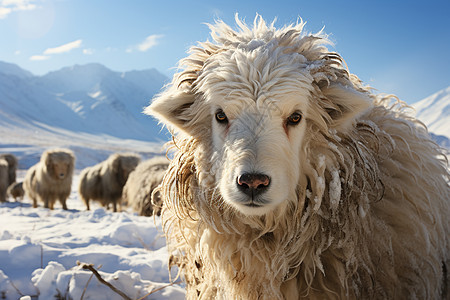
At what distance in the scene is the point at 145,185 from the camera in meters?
9.48

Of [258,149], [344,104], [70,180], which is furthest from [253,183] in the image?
[70,180]

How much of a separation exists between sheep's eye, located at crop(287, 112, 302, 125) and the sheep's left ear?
0.24 m

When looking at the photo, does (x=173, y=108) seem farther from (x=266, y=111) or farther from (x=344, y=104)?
(x=344, y=104)

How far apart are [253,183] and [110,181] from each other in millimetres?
13155

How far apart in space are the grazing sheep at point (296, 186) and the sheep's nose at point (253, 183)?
67 millimetres

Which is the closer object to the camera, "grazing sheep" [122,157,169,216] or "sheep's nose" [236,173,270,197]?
"sheep's nose" [236,173,270,197]

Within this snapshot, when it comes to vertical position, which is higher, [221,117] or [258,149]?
[221,117]

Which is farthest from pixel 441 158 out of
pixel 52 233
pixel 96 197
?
pixel 96 197

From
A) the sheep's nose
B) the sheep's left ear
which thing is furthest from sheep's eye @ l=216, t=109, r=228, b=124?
the sheep's left ear

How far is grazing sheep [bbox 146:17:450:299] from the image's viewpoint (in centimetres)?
246

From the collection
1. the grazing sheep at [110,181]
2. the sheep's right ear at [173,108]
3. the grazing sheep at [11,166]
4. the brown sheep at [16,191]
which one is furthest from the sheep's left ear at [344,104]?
the grazing sheep at [11,166]

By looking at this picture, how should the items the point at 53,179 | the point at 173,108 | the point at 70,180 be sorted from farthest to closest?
the point at 70,180 → the point at 53,179 → the point at 173,108

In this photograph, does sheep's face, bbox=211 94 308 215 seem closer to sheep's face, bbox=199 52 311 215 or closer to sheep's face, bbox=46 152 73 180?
sheep's face, bbox=199 52 311 215

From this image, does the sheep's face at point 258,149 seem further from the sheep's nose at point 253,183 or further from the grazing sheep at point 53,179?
the grazing sheep at point 53,179
